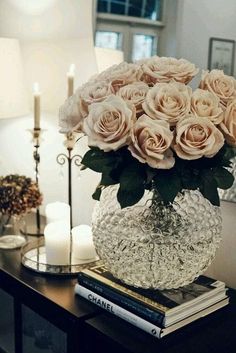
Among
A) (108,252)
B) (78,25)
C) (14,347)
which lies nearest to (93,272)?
(108,252)

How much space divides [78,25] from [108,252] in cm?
91

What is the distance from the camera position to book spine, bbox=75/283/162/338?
106 centimetres

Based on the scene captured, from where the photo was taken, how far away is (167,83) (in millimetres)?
1009

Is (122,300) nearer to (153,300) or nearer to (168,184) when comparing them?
(153,300)

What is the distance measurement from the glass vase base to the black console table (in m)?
0.06

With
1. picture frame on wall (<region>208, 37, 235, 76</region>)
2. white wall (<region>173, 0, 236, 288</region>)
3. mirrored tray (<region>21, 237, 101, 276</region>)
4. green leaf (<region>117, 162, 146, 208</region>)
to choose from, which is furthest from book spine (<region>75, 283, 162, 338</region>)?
picture frame on wall (<region>208, 37, 235, 76</region>)

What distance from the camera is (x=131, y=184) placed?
0.98 meters

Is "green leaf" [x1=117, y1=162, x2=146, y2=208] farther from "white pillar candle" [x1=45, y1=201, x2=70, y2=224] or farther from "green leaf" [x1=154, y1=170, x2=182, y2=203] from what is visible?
"white pillar candle" [x1=45, y1=201, x2=70, y2=224]

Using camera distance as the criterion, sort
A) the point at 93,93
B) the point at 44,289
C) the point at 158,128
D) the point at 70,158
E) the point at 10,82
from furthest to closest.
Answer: the point at 10,82 < the point at 70,158 < the point at 44,289 < the point at 93,93 < the point at 158,128

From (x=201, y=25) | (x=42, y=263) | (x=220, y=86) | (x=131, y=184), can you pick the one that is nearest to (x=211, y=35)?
(x=201, y=25)

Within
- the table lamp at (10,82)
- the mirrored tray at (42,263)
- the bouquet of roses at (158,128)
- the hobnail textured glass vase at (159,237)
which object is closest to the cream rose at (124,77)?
the bouquet of roses at (158,128)

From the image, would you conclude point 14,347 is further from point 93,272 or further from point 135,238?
point 135,238

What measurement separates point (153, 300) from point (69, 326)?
0.21 metres

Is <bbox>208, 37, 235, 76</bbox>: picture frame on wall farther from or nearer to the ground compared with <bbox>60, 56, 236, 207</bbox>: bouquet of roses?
farther from the ground
